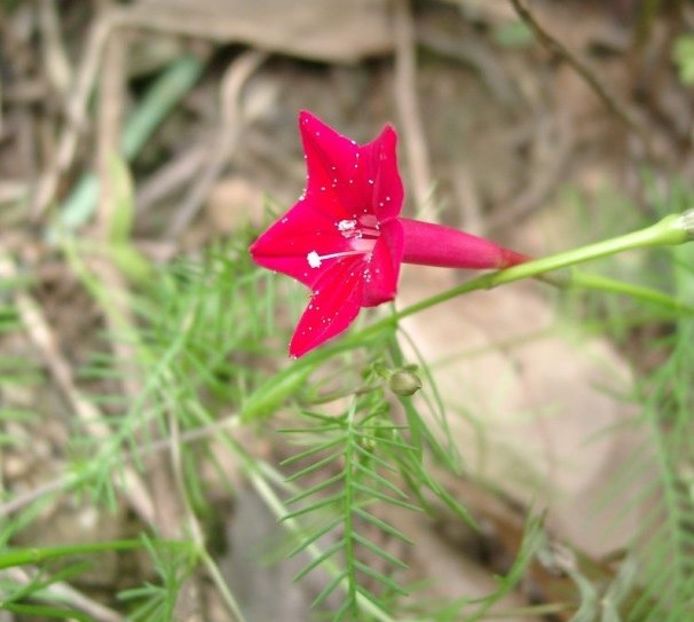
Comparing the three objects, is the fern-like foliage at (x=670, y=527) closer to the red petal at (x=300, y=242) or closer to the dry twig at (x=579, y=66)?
the dry twig at (x=579, y=66)

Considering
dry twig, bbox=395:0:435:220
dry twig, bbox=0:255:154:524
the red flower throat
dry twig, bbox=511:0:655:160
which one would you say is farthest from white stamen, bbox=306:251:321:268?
dry twig, bbox=395:0:435:220

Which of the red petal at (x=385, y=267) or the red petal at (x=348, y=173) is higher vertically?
the red petal at (x=348, y=173)

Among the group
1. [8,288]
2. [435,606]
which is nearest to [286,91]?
[8,288]

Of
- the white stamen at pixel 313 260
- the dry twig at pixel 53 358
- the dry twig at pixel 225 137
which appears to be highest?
the dry twig at pixel 225 137

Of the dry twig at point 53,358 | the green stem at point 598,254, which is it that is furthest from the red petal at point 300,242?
the dry twig at point 53,358

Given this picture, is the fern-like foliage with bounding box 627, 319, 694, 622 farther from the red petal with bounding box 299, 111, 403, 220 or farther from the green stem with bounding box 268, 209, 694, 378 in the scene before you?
the red petal with bounding box 299, 111, 403, 220

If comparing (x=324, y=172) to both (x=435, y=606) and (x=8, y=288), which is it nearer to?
(x=435, y=606)
